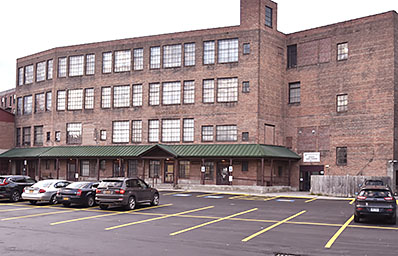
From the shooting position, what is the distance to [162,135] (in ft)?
159

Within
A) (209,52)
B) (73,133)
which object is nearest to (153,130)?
(209,52)

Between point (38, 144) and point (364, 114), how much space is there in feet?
127

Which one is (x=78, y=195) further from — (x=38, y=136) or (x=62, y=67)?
(x=38, y=136)

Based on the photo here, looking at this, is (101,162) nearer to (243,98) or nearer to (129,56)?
(129,56)

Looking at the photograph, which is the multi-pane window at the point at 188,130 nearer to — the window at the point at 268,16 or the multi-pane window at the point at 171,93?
the multi-pane window at the point at 171,93

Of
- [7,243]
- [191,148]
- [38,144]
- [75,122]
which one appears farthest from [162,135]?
[7,243]

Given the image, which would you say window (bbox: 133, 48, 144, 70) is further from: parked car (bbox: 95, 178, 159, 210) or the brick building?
parked car (bbox: 95, 178, 159, 210)

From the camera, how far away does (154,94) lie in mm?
49406

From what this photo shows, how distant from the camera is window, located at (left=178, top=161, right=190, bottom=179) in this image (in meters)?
46.6

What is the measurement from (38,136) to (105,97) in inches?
457

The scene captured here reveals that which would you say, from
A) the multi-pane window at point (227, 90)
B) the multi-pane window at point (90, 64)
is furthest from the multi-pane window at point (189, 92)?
the multi-pane window at point (90, 64)

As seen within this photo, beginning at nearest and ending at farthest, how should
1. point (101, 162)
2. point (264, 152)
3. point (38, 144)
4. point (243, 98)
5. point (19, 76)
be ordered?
point (264, 152) → point (243, 98) → point (101, 162) → point (38, 144) → point (19, 76)

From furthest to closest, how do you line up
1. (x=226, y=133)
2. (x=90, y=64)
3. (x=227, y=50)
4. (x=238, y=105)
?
(x=90, y=64) → (x=227, y=50) → (x=226, y=133) → (x=238, y=105)

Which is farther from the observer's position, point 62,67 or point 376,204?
point 62,67
